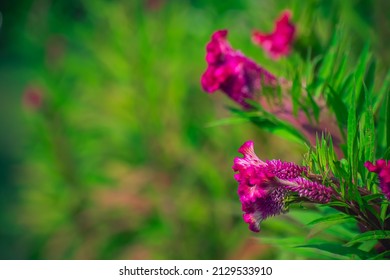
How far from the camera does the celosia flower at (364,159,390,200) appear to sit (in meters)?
0.47

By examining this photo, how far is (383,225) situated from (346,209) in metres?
0.03

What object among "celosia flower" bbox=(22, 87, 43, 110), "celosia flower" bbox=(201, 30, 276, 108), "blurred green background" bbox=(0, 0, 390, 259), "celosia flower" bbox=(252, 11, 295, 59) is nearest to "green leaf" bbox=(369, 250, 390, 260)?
"celosia flower" bbox=(201, 30, 276, 108)

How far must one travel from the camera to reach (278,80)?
0.68 metres

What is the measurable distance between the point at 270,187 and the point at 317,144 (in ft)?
0.18

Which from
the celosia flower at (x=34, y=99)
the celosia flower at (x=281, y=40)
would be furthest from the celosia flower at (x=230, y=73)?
the celosia flower at (x=34, y=99)

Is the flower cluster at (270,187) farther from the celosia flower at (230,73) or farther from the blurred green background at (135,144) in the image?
the blurred green background at (135,144)

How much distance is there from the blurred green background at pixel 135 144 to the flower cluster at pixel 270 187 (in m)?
0.80

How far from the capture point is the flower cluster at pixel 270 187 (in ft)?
1.59

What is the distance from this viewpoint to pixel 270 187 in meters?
0.49

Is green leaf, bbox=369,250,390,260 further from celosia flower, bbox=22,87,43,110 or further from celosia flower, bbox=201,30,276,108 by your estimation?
celosia flower, bbox=22,87,43,110
